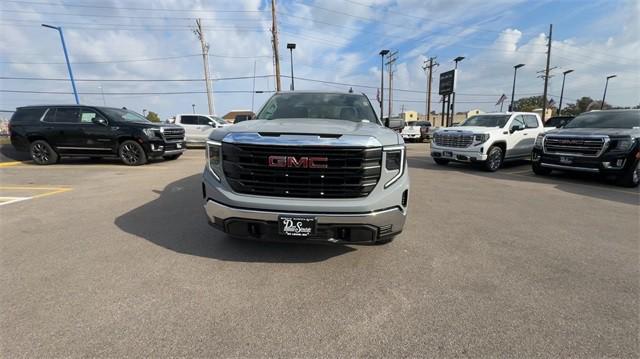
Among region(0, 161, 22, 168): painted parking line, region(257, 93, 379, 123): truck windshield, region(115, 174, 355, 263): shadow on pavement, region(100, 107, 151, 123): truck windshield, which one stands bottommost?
region(115, 174, 355, 263): shadow on pavement

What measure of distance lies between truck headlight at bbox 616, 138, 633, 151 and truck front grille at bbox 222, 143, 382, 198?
7603 millimetres

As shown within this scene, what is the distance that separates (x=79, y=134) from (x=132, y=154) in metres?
1.70

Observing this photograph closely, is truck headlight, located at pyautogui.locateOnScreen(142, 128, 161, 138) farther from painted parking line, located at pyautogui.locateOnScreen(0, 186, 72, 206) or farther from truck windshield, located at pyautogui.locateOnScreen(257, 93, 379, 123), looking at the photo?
truck windshield, located at pyautogui.locateOnScreen(257, 93, 379, 123)

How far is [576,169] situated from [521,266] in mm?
6308

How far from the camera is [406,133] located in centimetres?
2295

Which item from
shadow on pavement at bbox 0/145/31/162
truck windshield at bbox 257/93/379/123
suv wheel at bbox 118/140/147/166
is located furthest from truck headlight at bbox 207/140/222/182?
shadow on pavement at bbox 0/145/31/162

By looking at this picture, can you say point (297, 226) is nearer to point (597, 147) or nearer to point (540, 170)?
point (597, 147)

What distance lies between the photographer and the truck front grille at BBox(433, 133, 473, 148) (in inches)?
367

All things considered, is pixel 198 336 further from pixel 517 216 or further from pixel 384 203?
pixel 517 216

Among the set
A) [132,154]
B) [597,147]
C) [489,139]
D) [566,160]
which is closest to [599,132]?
[597,147]

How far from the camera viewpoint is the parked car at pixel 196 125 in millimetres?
17000

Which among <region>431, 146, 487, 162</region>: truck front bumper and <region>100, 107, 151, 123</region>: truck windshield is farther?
<region>100, 107, 151, 123</region>: truck windshield

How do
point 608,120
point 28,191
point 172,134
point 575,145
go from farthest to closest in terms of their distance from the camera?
point 172,134 → point 608,120 → point 575,145 → point 28,191

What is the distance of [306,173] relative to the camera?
2688 mm
